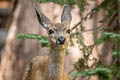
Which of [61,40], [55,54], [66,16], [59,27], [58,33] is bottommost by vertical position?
[55,54]

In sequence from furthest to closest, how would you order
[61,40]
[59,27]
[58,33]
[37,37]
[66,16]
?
[37,37]
[66,16]
[59,27]
[58,33]
[61,40]

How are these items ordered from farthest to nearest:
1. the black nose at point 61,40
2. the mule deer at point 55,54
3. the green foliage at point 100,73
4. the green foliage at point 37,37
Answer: the green foliage at point 37,37 < the green foliage at point 100,73 < the mule deer at point 55,54 < the black nose at point 61,40

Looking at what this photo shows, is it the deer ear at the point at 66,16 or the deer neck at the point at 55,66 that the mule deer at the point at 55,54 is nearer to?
the deer neck at the point at 55,66

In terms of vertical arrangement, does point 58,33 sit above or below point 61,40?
above

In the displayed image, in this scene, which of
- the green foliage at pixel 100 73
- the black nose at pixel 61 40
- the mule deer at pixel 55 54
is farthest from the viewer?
the green foliage at pixel 100 73

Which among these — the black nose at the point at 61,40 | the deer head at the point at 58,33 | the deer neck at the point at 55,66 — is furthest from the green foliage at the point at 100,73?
the black nose at the point at 61,40

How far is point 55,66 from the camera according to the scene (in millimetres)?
8016

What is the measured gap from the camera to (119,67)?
30.9ft

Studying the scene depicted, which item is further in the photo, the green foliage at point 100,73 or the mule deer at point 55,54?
the green foliage at point 100,73

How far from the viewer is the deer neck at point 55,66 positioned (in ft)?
26.2

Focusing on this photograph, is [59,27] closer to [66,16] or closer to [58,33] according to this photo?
[58,33]

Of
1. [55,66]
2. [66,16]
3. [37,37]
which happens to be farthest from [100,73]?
[37,37]

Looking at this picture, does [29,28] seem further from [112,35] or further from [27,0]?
[112,35]

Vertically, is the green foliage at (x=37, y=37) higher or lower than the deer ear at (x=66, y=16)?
lower
